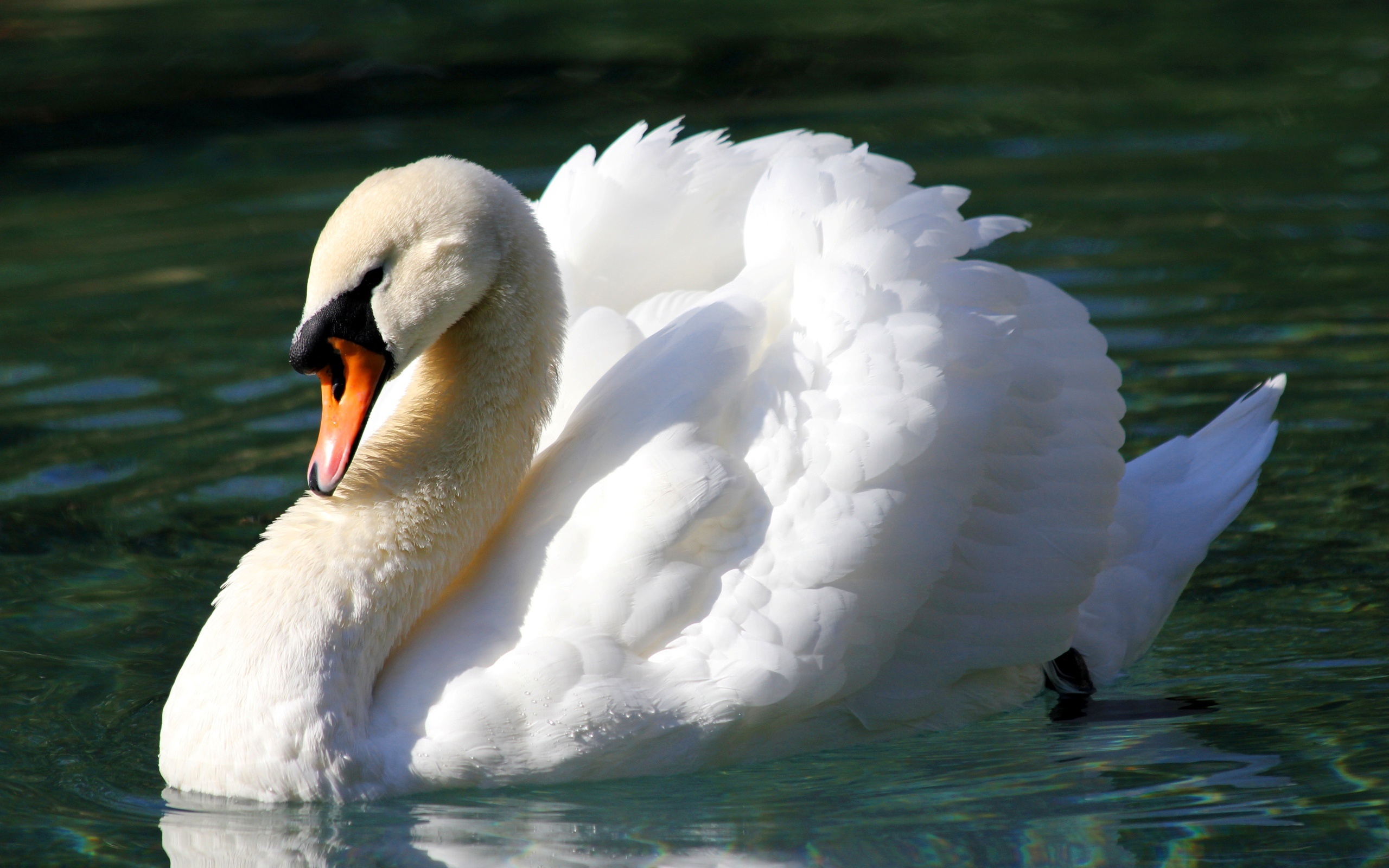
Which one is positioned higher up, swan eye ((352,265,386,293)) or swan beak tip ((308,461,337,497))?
swan eye ((352,265,386,293))

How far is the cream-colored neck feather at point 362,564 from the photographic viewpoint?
422 centimetres

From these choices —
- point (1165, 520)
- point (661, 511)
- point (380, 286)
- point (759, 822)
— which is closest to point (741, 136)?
point (1165, 520)

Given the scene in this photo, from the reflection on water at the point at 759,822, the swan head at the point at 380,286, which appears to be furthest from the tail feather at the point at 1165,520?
the swan head at the point at 380,286

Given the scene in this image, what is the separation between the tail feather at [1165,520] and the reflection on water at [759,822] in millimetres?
686

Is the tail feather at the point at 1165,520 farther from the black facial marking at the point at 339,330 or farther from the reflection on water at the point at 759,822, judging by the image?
the black facial marking at the point at 339,330

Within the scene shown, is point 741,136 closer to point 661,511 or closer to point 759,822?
point 661,511

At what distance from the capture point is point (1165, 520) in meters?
5.38

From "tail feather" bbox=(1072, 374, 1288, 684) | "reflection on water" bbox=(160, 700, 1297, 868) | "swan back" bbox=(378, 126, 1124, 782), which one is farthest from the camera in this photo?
"tail feather" bbox=(1072, 374, 1288, 684)

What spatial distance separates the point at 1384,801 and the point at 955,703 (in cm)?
104

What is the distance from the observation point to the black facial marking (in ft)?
13.9

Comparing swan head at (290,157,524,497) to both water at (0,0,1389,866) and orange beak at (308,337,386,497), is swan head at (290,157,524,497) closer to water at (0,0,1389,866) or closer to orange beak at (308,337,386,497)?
orange beak at (308,337,386,497)

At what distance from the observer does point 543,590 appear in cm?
429

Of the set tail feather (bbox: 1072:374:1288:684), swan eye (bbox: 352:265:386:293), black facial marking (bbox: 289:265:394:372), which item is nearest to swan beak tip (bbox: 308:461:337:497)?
black facial marking (bbox: 289:265:394:372)

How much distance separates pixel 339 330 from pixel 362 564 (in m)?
0.57
